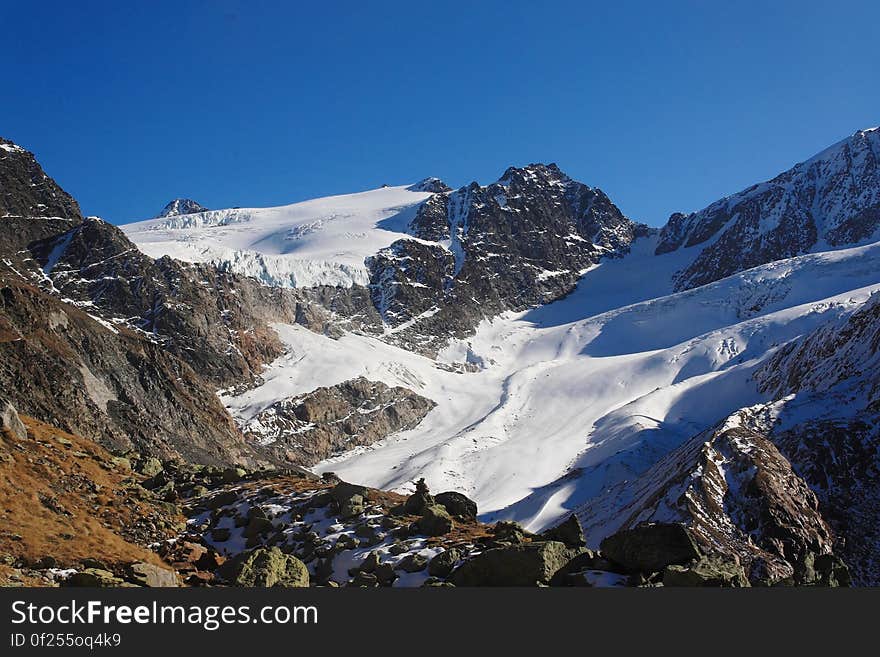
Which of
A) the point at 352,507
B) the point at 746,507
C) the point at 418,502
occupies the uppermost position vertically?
the point at 352,507

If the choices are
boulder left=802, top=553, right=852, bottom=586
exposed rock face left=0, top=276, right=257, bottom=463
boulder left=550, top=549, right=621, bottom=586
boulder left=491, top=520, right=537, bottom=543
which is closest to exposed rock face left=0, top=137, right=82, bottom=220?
exposed rock face left=0, top=276, right=257, bottom=463

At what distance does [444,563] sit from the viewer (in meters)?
26.0

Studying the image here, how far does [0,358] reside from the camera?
76625 millimetres

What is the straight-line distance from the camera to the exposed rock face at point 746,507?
148 ft

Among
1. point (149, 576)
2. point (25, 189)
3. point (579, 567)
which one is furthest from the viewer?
point (25, 189)

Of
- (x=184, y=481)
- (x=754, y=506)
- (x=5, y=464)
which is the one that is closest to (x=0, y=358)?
(x=184, y=481)

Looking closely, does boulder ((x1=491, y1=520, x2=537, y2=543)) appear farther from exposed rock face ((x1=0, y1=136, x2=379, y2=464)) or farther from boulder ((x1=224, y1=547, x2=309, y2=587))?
exposed rock face ((x1=0, y1=136, x2=379, y2=464))

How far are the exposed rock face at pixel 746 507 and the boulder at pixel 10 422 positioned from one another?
30282 mm

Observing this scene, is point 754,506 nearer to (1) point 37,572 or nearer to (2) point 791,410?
(2) point 791,410

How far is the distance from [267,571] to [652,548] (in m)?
12.1

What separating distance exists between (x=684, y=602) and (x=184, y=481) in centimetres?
3054

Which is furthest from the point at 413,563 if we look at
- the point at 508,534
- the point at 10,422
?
the point at 10,422

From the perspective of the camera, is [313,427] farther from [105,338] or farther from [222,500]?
[222,500]

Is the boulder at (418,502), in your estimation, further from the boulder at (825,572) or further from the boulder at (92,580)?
the boulder at (825,572)
